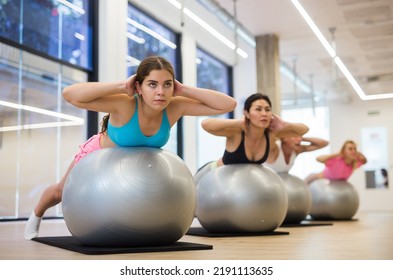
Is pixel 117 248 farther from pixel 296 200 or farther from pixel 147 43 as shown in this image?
pixel 147 43

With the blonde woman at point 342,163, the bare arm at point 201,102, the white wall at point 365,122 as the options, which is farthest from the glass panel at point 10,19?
the blonde woman at point 342,163

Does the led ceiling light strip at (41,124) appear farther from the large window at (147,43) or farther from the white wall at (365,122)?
the white wall at (365,122)

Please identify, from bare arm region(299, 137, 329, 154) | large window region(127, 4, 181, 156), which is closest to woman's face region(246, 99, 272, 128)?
bare arm region(299, 137, 329, 154)

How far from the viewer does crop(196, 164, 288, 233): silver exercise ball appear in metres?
2.89

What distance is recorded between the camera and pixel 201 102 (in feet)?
7.58

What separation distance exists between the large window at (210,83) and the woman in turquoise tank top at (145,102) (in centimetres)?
423

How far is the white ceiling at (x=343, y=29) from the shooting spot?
282 centimetres

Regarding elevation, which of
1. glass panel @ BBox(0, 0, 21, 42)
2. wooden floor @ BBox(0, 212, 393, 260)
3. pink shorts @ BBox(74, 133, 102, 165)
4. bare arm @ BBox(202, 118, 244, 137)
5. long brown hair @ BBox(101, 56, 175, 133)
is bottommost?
wooden floor @ BBox(0, 212, 393, 260)

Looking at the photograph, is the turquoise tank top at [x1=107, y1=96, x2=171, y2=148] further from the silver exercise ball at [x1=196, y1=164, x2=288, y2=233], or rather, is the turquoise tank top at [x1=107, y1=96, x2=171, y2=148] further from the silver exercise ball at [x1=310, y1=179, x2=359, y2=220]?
the silver exercise ball at [x1=310, y1=179, x2=359, y2=220]

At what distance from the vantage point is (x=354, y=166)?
5363 mm

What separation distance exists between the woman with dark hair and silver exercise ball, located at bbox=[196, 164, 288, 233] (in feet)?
0.30

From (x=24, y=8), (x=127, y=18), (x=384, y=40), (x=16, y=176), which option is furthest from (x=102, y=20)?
(x=384, y=40)

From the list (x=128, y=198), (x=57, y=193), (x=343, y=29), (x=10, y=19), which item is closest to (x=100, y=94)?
(x=128, y=198)
